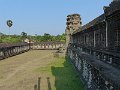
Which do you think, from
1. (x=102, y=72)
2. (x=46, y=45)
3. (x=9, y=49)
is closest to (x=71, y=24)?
(x=9, y=49)

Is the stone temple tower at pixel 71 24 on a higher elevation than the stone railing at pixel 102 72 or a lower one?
higher

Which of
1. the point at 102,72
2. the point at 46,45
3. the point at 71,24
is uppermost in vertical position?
the point at 71,24

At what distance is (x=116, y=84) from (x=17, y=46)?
5197 centimetres

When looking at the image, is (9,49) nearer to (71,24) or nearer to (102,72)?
(71,24)

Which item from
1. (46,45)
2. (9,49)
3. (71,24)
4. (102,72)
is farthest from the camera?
(46,45)

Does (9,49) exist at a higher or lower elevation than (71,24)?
lower

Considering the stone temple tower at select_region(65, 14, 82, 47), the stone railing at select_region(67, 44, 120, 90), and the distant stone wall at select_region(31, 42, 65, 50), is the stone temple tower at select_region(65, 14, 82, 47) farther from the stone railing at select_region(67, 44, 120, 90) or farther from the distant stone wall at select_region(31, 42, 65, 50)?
the stone railing at select_region(67, 44, 120, 90)

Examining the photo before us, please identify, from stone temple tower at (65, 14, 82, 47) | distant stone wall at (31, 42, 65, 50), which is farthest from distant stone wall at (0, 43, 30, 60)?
stone temple tower at (65, 14, 82, 47)

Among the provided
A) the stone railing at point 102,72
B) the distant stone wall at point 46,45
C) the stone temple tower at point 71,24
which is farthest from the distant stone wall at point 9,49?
the stone railing at point 102,72

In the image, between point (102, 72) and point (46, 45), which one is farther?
point (46, 45)

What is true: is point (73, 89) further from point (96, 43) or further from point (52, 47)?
point (52, 47)

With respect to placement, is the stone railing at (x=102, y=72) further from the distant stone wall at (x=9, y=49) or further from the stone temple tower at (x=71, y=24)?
the stone temple tower at (x=71, y=24)

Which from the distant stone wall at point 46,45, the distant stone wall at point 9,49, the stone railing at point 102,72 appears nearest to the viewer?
the stone railing at point 102,72

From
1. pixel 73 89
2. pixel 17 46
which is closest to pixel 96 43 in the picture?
pixel 73 89
